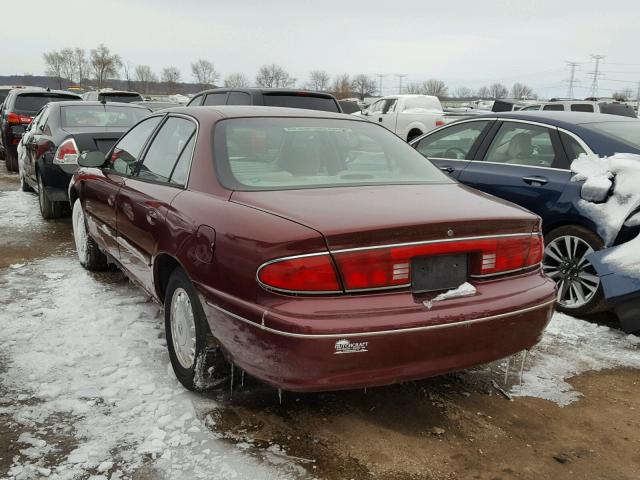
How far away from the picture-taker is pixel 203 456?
2.56 metres

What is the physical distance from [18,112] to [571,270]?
1195 centimetres

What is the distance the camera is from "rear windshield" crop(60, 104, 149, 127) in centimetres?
771

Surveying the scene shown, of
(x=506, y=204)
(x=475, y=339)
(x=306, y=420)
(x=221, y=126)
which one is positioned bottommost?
(x=306, y=420)

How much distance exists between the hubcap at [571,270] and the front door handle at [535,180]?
0.50m

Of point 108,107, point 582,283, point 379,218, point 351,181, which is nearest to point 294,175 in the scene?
point 351,181

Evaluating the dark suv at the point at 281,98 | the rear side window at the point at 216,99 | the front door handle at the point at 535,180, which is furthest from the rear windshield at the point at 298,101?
the front door handle at the point at 535,180

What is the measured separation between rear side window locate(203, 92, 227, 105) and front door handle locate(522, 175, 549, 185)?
5.43 meters

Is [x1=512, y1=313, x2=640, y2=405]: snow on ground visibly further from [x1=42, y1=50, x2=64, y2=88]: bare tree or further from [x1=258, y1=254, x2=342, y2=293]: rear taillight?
[x1=42, y1=50, x2=64, y2=88]: bare tree

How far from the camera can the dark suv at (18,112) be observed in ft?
40.1

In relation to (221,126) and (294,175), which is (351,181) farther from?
(221,126)

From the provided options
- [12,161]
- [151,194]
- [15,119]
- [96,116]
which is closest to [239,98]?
[96,116]

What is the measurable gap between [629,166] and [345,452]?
3.03m

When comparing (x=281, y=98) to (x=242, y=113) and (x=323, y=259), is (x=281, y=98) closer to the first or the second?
(x=242, y=113)

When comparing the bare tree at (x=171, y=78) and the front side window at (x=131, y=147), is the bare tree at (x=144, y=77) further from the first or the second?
the front side window at (x=131, y=147)
